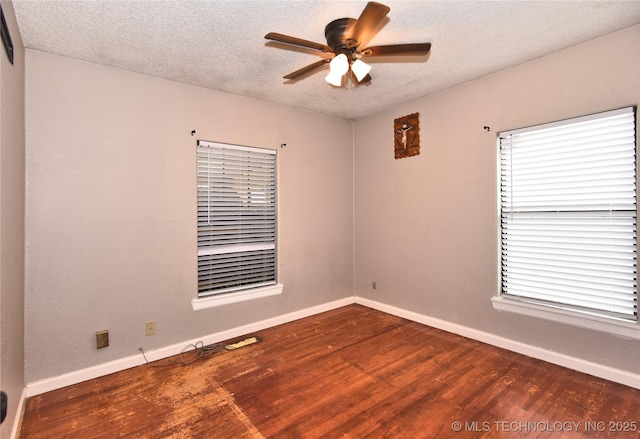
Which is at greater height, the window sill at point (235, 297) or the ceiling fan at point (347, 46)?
the ceiling fan at point (347, 46)

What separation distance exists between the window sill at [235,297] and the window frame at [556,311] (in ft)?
7.60

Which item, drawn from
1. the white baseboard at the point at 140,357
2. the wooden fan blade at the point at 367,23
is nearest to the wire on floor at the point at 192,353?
the white baseboard at the point at 140,357

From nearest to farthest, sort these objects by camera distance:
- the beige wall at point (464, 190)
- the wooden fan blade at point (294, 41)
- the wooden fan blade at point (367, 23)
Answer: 1. the wooden fan blade at point (367, 23)
2. the wooden fan blade at point (294, 41)
3. the beige wall at point (464, 190)

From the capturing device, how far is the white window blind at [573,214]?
90.3 inches

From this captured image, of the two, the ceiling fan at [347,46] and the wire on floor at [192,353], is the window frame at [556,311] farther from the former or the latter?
the wire on floor at [192,353]

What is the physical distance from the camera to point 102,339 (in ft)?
8.38

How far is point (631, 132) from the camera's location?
2.25 meters

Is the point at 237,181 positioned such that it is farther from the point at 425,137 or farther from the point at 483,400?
the point at 483,400

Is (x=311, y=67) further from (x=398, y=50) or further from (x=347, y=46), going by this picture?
(x=398, y=50)

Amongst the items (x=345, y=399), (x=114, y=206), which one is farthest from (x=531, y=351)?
(x=114, y=206)

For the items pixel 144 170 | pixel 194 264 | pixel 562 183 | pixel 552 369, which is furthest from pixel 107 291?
pixel 562 183

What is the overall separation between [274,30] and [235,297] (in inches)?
99.6

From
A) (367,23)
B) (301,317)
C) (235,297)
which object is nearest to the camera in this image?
(367,23)

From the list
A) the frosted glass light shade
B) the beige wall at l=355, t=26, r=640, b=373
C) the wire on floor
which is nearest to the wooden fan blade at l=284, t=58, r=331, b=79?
the frosted glass light shade
